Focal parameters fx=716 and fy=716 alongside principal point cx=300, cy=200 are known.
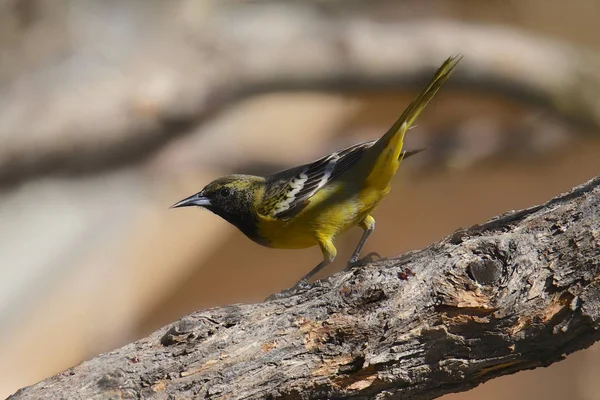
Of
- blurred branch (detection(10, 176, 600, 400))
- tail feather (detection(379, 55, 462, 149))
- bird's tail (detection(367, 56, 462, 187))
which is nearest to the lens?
blurred branch (detection(10, 176, 600, 400))

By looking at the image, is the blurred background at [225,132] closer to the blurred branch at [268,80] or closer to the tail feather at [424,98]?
the blurred branch at [268,80]

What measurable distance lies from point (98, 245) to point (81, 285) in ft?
1.50

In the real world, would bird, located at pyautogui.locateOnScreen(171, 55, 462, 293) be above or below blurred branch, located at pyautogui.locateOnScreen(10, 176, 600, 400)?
above

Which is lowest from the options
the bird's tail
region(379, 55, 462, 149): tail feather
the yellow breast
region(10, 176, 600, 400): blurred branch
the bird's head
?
region(10, 176, 600, 400): blurred branch

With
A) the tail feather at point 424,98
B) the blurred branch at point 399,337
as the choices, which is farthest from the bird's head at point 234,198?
the blurred branch at point 399,337

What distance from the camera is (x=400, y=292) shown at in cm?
190

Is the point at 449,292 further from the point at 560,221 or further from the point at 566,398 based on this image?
the point at 566,398

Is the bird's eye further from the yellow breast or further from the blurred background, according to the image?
the blurred background

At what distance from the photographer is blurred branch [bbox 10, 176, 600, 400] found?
71.8 inches

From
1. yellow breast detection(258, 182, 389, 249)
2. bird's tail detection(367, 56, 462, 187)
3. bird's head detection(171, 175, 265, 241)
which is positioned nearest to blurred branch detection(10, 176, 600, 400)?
bird's tail detection(367, 56, 462, 187)

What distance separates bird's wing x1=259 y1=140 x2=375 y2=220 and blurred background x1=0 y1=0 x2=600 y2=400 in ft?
3.13

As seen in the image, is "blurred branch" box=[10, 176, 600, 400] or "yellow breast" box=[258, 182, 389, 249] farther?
"yellow breast" box=[258, 182, 389, 249]

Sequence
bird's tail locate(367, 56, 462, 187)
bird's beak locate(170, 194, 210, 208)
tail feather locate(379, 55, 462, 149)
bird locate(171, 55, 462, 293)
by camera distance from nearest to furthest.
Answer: tail feather locate(379, 55, 462, 149)
bird's tail locate(367, 56, 462, 187)
bird locate(171, 55, 462, 293)
bird's beak locate(170, 194, 210, 208)

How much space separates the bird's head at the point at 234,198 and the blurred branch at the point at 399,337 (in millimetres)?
1351
